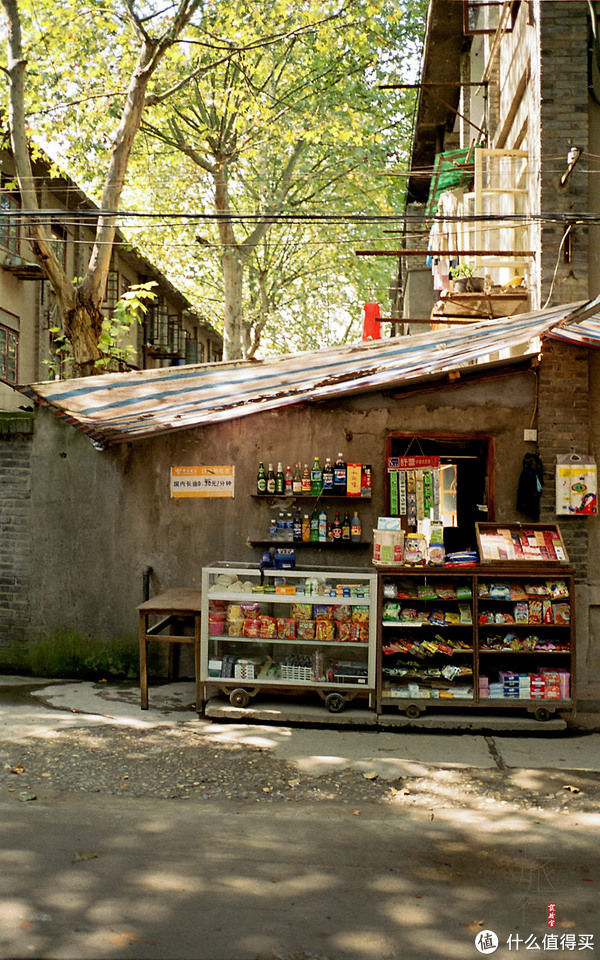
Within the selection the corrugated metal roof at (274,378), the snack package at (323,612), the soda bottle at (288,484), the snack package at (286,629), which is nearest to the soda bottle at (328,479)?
the soda bottle at (288,484)

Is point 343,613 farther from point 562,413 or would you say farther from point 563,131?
point 563,131

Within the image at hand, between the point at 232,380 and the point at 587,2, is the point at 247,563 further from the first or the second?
the point at 587,2

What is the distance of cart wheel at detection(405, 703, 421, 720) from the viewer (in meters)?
8.37

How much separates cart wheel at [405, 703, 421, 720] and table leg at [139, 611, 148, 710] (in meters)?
2.67

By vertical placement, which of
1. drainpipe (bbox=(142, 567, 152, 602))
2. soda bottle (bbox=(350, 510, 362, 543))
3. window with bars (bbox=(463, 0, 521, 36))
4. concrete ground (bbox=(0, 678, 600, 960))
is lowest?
concrete ground (bbox=(0, 678, 600, 960))

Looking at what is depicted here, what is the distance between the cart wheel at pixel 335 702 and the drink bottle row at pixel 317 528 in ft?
6.31

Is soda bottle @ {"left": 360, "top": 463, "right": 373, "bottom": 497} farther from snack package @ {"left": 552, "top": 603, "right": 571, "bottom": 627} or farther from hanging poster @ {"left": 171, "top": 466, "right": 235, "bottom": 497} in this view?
snack package @ {"left": 552, "top": 603, "right": 571, "bottom": 627}

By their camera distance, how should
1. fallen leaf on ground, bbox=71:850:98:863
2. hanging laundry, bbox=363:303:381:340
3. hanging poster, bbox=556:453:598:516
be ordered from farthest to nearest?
hanging laundry, bbox=363:303:381:340, hanging poster, bbox=556:453:598:516, fallen leaf on ground, bbox=71:850:98:863

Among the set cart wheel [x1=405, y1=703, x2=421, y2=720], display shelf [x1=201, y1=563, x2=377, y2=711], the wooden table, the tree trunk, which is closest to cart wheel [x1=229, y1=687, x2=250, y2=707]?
display shelf [x1=201, y1=563, x2=377, y2=711]

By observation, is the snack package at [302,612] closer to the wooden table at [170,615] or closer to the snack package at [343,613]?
the snack package at [343,613]

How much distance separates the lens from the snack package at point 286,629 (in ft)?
28.1

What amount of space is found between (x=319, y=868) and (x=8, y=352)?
17.5 m

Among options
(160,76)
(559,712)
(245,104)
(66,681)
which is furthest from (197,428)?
(160,76)

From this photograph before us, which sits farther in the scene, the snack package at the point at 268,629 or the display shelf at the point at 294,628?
the snack package at the point at 268,629
